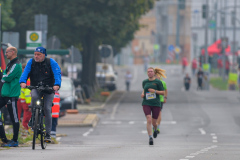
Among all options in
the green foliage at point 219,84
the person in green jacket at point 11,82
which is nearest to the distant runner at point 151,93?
the person in green jacket at point 11,82

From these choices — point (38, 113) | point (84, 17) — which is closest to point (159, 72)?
point (38, 113)

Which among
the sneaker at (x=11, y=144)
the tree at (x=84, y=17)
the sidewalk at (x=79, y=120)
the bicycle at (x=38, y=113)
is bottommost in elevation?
the sidewalk at (x=79, y=120)

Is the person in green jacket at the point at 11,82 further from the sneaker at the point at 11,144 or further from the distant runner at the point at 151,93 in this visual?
the distant runner at the point at 151,93

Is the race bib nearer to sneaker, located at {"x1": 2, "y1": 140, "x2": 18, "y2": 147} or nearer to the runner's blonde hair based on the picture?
the runner's blonde hair

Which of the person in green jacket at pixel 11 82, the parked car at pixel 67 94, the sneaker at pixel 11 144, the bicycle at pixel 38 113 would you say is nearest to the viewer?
the bicycle at pixel 38 113

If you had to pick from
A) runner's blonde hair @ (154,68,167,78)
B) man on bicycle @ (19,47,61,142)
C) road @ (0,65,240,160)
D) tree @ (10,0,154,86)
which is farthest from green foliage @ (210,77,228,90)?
man on bicycle @ (19,47,61,142)

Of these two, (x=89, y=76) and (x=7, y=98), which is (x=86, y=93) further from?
(x=7, y=98)

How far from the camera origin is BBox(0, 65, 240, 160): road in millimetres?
11992

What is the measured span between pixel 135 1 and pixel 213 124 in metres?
12.2

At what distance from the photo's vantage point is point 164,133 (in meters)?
22.3

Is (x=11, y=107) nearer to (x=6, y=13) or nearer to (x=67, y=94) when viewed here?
(x=67, y=94)

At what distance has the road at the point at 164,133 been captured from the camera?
1199 cm

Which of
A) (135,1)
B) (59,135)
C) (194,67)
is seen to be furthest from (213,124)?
(194,67)

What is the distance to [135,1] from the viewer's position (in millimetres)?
36656
